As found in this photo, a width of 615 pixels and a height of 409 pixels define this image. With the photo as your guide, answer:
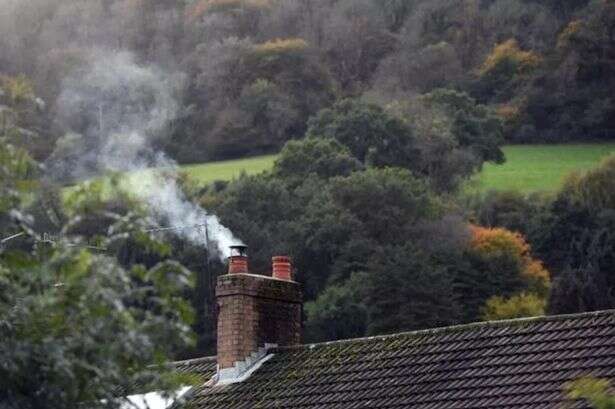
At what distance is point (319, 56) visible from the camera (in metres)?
120

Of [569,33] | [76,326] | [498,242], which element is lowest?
[498,242]

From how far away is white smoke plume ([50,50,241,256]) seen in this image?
10325 centimetres

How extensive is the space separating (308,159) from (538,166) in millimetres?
15870

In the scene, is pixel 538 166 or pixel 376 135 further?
pixel 538 166

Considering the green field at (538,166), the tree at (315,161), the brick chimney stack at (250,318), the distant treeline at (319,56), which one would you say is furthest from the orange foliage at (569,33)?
the brick chimney stack at (250,318)

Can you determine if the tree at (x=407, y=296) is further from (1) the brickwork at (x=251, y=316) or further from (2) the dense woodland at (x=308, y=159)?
(1) the brickwork at (x=251, y=316)

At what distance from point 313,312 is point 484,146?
30.6 m

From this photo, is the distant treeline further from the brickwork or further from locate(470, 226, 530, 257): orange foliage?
the brickwork

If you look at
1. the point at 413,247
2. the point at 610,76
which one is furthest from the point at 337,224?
the point at 610,76

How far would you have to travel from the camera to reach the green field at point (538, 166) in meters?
92.8

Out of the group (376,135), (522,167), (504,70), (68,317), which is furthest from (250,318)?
(504,70)

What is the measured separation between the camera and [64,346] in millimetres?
8344

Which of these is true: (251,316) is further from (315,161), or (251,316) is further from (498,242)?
(315,161)

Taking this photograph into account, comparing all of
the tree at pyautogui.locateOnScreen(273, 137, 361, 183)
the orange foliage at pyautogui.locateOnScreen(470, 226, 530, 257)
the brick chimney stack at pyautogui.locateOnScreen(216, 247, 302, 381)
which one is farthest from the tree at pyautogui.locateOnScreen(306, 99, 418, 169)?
the brick chimney stack at pyautogui.locateOnScreen(216, 247, 302, 381)
